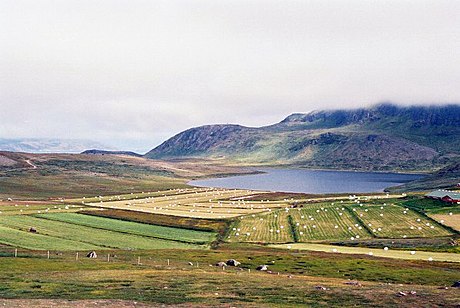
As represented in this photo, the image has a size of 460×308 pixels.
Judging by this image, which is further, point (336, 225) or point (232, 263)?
point (336, 225)

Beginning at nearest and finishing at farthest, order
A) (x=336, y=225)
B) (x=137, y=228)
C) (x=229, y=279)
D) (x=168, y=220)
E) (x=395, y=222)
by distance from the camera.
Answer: (x=229, y=279)
(x=137, y=228)
(x=395, y=222)
(x=336, y=225)
(x=168, y=220)

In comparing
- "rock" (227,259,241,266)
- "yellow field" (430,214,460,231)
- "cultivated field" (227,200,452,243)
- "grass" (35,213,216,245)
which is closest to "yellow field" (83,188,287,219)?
"cultivated field" (227,200,452,243)

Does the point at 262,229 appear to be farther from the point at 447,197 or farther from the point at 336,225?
the point at 447,197

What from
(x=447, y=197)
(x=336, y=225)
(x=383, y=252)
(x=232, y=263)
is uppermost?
(x=447, y=197)

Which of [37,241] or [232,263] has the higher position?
[37,241]

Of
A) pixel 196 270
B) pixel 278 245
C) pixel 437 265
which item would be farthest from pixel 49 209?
pixel 437 265

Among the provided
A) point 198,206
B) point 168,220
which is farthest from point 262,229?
point 198,206

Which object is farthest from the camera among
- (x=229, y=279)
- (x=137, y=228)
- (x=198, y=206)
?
(x=198, y=206)

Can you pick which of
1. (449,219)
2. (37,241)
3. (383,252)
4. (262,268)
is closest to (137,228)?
(37,241)
